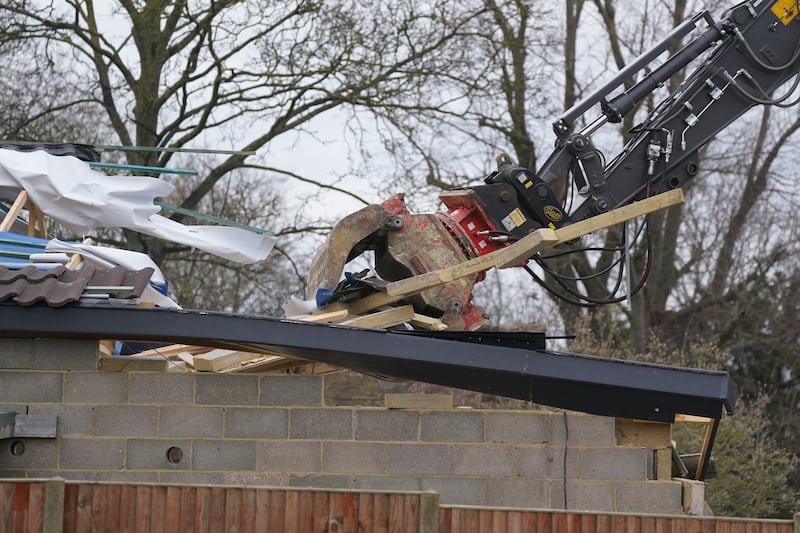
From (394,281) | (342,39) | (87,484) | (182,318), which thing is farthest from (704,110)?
(342,39)

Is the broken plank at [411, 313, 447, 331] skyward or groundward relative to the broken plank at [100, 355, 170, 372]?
skyward

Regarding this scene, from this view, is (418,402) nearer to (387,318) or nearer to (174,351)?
(387,318)

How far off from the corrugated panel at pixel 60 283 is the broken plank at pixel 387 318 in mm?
1522

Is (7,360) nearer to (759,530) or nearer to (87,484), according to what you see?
(87,484)

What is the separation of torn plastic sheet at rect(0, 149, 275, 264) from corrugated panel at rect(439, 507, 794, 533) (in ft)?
13.5

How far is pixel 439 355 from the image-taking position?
7699mm

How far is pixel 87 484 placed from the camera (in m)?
6.83

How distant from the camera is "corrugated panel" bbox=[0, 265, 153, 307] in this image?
7.46m

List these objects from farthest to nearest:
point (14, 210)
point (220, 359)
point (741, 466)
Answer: point (741, 466), point (14, 210), point (220, 359)

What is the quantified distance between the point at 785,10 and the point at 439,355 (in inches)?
170

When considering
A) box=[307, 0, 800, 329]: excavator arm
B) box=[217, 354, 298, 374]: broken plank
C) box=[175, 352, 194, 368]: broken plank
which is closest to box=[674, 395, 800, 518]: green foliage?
box=[307, 0, 800, 329]: excavator arm

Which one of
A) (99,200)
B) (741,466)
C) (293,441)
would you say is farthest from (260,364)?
(741,466)

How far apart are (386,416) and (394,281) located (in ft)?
4.70

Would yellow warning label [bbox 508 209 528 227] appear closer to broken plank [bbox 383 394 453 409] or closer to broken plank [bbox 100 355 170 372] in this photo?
broken plank [bbox 383 394 453 409]
